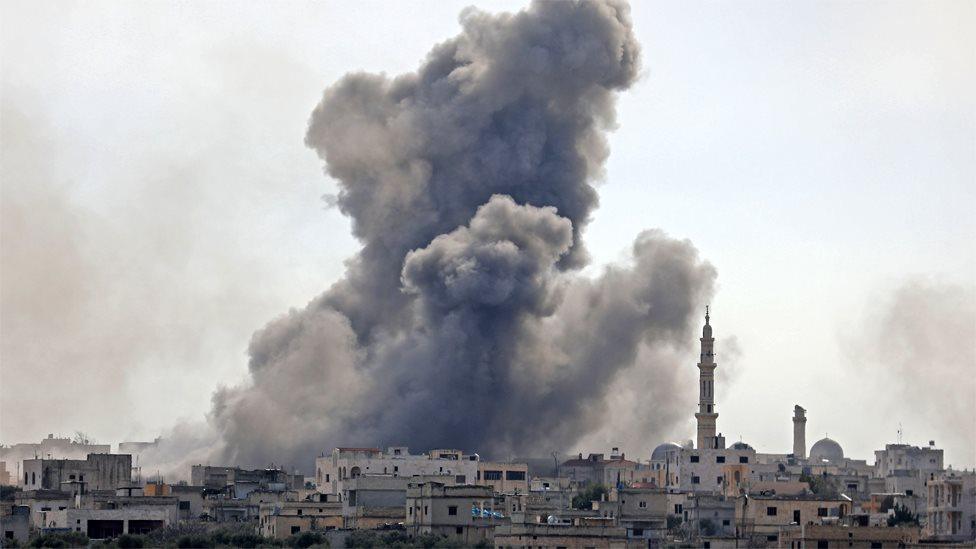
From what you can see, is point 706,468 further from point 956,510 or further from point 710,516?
point 956,510

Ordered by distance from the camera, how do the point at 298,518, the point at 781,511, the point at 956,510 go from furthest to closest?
the point at 781,511, the point at 298,518, the point at 956,510

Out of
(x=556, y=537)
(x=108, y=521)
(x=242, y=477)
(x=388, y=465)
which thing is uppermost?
(x=388, y=465)

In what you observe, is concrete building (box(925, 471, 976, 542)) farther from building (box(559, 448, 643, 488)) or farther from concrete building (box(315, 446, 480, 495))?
building (box(559, 448, 643, 488))

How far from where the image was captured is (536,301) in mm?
107438

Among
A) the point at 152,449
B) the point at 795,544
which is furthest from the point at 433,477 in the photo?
the point at 152,449

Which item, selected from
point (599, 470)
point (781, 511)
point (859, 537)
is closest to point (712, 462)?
point (599, 470)

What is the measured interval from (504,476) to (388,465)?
5.83 m

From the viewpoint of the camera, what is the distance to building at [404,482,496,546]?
A: 222ft

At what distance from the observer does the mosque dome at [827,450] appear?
119294 mm

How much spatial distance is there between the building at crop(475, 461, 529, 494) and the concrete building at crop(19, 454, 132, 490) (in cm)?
1338

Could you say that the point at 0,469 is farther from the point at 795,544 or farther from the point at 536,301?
the point at 795,544

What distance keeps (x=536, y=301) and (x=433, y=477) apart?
24641mm

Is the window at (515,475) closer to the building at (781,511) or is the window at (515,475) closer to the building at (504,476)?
the building at (504,476)

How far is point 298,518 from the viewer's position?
7325 cm
